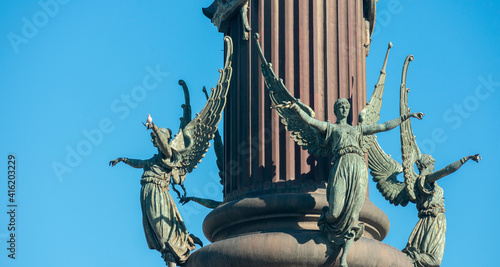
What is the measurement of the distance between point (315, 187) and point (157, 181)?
3425 mm

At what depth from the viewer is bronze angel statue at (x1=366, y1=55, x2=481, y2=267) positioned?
93.8 feet

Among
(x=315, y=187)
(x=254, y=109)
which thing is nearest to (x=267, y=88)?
(x=254, y=109)

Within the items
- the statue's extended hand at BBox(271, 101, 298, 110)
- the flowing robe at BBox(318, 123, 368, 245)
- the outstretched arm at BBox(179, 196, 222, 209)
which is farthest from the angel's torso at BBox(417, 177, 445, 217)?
the outstretched arm at BBox(179, 196, 222, 209)

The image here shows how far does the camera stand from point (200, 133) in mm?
29406

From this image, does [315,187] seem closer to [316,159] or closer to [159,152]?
[316,159]

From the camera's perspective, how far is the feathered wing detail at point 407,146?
2927 centimetres

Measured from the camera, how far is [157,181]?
28.7 meters

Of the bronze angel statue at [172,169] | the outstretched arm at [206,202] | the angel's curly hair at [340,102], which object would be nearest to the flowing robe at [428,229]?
the angel's curly hair at [340,102]

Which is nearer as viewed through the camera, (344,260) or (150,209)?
(344,260)

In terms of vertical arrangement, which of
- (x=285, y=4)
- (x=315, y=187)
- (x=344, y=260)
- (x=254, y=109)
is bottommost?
(x=344, y=260)

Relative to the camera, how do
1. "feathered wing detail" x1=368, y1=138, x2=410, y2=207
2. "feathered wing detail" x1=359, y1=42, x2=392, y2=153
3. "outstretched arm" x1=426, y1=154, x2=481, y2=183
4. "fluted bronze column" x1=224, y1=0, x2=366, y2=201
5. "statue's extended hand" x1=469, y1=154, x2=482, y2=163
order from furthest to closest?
1. "feathered wing detail" x1=368, y1=138, x2=410, y2=207
2. "fluted bronze column" x1=224, y1=0, x2=366, y2=201
3. "outstretched arm" x1=426, y1=154, x2=481, y2=183
4. "statue's extended hand" x1=469, y1=154, x2=482, y2=163
5. "feathered wing detail" x1=359, y1=42, x2=392, y2=153

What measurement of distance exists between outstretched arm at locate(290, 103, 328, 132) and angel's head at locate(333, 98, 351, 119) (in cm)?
40

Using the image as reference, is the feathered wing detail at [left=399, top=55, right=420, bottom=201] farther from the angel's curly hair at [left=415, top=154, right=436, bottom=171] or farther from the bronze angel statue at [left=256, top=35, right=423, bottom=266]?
the bronze angel statue at [left=256, top=35, right=423, bottom=266]

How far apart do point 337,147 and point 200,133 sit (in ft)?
12.0
